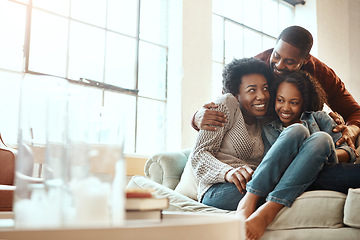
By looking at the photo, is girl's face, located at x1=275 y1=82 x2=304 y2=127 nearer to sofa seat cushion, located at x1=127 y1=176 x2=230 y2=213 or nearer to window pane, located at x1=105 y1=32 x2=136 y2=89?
sofa seat cushion, located at x1=127 y1=176 x2=230 y2=213

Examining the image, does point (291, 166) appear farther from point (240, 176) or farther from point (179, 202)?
point (179, 202)

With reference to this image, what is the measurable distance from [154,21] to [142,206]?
357cm

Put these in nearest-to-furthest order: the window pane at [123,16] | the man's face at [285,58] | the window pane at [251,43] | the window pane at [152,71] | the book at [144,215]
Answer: the book at [144,215] → the man's face at [285,58] → the window pane at [123,16] → the window pane at [152,71] → the window pane at [251,43]

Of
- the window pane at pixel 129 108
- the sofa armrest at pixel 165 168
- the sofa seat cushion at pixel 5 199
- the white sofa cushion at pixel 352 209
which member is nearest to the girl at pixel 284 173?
the white sofa cushion at pixel 352 209

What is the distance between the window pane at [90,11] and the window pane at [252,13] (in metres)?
1.96

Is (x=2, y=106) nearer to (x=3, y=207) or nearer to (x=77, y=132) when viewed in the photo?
(x=3, y=207)

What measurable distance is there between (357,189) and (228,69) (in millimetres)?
955

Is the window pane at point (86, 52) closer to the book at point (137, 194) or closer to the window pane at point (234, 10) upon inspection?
the window pane at point (234, 10)

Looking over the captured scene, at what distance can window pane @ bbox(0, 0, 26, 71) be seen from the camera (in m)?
3.07

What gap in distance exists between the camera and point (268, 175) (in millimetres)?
1598

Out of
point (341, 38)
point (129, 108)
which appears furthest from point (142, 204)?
point (341, 38)

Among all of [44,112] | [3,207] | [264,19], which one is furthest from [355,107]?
[264,19]

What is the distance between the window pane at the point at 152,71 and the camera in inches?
157

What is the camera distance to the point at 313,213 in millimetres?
1521
